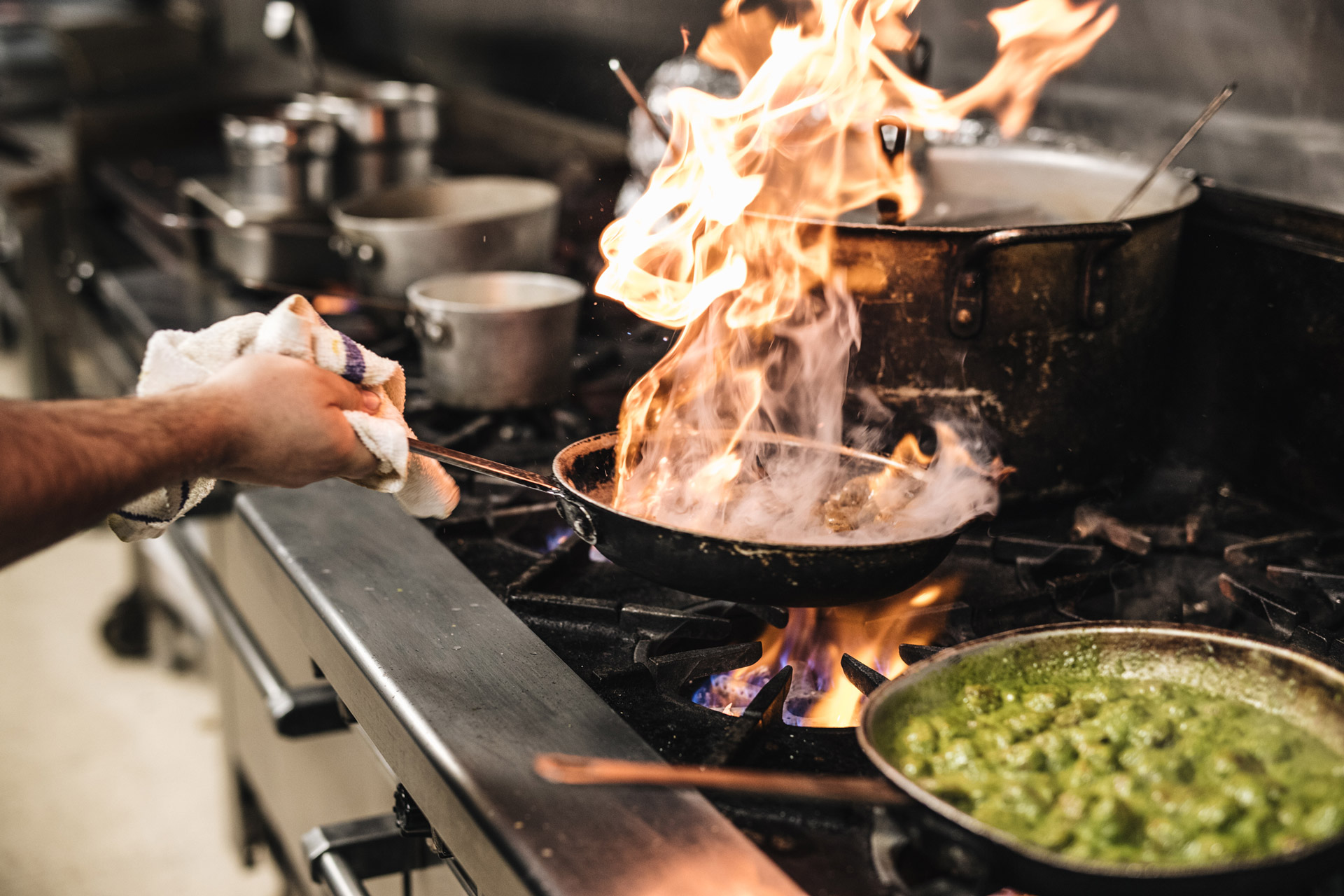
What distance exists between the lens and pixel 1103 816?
0.77 meters

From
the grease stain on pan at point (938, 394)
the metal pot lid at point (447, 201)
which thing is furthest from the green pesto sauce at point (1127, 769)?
the metal pot lid at point (447, 201)

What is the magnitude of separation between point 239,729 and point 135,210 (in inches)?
71.7

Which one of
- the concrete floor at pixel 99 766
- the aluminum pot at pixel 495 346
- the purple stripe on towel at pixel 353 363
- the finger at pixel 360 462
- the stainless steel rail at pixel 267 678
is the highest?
the purple stripe on towel at pixel 353 363

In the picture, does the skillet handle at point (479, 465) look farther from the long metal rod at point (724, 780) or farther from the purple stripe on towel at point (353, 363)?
the long metal rod at point (724, 780)

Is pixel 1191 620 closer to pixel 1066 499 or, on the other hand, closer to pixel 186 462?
pixel 1066 499

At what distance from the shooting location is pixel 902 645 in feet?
3.61

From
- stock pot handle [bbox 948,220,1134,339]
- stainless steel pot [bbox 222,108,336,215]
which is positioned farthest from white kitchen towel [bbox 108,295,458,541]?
stainless steel pot [bbox 222,108,336,215]

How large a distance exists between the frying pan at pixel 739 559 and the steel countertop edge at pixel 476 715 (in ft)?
0.45

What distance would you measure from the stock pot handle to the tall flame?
120 millimetres

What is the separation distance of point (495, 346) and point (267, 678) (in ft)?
1.84

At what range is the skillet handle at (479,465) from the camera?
1.07m

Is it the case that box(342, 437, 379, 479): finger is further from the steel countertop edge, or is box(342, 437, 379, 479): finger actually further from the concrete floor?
the concrete floor

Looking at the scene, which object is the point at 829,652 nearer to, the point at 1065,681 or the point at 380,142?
the point at 1065,681

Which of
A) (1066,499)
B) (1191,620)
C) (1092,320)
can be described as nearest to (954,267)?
(1092,320)
